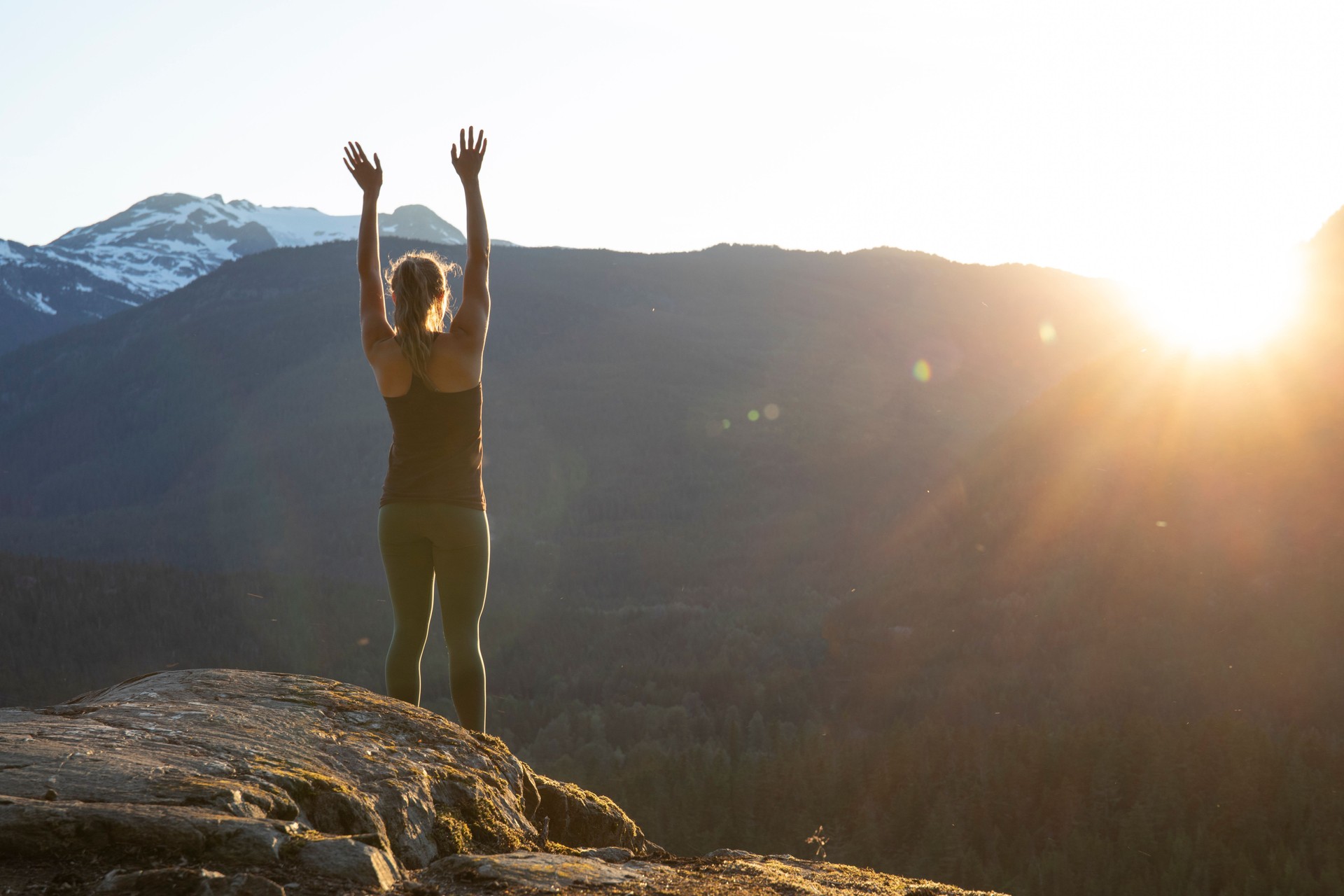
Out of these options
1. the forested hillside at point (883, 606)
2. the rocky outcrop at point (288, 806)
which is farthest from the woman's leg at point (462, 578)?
the forested hillside at point (883, 606)

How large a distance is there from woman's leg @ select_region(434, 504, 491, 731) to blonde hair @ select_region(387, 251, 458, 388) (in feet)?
2.29

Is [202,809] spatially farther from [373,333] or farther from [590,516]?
[590,516]

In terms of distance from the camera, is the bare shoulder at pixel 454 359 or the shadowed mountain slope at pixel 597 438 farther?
the shadowed mountain slope at pixel 597 438

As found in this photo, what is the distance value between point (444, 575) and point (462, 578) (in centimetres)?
9

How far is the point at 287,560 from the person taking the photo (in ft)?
420

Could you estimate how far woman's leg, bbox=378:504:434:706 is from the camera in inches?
199

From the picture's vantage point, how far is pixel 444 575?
5.14 meters

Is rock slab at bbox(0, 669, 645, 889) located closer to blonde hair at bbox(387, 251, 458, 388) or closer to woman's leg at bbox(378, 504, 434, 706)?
woman's leg at bbox(378, 504, 434, 706)

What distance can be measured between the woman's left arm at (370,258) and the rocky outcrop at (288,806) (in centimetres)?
178

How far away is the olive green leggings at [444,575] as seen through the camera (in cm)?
506

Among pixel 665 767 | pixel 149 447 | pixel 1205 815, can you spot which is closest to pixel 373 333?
pixel 1205 815

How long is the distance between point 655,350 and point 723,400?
23.4m

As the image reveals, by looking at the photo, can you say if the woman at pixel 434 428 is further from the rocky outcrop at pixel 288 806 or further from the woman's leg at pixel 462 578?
the rocky outcrop at pixel 288 806

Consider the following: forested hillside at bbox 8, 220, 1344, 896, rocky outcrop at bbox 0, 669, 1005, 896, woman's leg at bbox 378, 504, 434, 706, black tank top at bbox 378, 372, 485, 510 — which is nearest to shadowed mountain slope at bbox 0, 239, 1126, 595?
forested hillside at bbox 8, 220, 1344, 896
